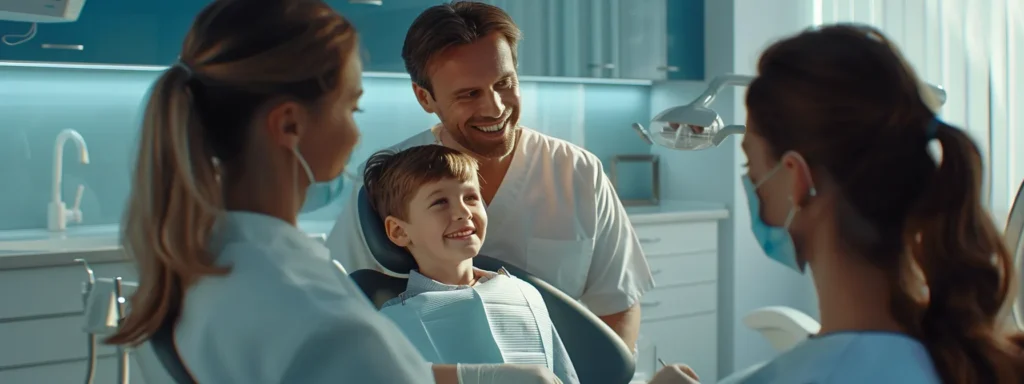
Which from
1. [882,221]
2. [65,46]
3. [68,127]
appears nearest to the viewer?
[882,221]

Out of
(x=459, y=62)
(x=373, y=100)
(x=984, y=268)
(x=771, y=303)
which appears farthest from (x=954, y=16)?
(x=984, y=268)

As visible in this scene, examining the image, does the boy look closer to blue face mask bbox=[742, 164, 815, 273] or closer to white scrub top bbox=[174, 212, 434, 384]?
blue face mask bbox=[742, 164, 815, 273]

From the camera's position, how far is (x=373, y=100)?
4043mm

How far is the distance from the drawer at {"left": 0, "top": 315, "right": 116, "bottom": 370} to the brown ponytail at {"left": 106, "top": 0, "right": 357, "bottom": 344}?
2.06 metres

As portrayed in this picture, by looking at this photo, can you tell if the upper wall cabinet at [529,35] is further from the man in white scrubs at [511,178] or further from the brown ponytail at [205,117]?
the brown ponytail at [205,117]

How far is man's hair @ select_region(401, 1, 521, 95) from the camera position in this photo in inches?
74.1

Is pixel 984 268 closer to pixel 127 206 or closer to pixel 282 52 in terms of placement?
pixel 282 52

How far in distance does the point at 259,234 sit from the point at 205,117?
114 mm

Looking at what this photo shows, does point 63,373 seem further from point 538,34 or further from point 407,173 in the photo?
point 538,34

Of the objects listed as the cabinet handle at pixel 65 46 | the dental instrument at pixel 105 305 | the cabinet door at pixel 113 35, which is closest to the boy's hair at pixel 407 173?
the dental instrument at pixel 105 305

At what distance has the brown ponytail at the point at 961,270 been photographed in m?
0.99

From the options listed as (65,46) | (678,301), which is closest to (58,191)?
(65,46)

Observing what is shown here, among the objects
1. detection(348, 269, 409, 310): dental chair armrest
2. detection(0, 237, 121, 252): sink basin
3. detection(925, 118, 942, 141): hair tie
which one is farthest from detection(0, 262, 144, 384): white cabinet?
detection(925, 118, 942, 141): hair tie

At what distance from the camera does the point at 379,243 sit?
1838 millimetres
